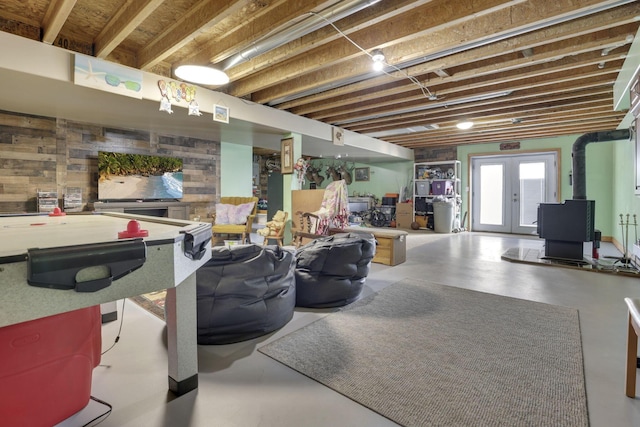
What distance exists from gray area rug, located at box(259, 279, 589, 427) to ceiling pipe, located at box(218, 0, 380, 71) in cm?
246

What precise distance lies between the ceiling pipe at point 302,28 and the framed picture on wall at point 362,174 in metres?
7.87

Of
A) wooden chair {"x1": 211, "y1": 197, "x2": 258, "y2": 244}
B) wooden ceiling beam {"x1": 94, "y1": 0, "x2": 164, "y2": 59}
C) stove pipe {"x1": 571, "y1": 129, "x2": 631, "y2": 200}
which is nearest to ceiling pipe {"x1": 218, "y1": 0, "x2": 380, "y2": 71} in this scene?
wooden ceiling beam {"x1": 94, "y1": 0, "x2": 164, "y2": 59}

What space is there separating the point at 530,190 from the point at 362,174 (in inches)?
196

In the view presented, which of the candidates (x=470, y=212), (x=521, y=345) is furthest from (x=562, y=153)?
(x=521, y=345)

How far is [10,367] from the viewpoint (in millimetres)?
1134

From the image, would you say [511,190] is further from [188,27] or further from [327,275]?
[188,27]

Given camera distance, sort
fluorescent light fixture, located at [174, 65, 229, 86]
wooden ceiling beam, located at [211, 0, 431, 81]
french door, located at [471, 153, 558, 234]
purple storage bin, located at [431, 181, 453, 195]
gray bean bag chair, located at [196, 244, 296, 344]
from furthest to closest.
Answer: purple storage bin, located at [431, 181, 453, 195] < french door, located at [471, 153, 558, 234] < fluorescent light fixture, located at [174, 65, 229, 86] < wooden ceiling beam, located at [211, 0, 431, 81] < gray bean bag chair, located at [196, 244, 296, 344]

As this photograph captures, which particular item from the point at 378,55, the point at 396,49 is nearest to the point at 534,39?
the point at 396,49

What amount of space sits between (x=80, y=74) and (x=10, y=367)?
10.5 feet

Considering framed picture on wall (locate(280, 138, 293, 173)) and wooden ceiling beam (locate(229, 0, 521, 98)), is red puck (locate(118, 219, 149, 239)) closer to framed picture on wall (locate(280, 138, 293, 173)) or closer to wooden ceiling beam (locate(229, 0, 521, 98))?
wooden ceiling beam (locate(229, 0, 521, 98))

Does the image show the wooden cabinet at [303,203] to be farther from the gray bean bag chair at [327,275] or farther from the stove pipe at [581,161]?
the stove pipe at [581,161]

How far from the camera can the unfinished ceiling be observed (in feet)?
8.81

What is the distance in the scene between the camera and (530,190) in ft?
26.7

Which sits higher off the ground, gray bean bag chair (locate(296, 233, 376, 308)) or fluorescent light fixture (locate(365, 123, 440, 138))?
fluorescent light fixture (locate(365, 123, 440, 138))
